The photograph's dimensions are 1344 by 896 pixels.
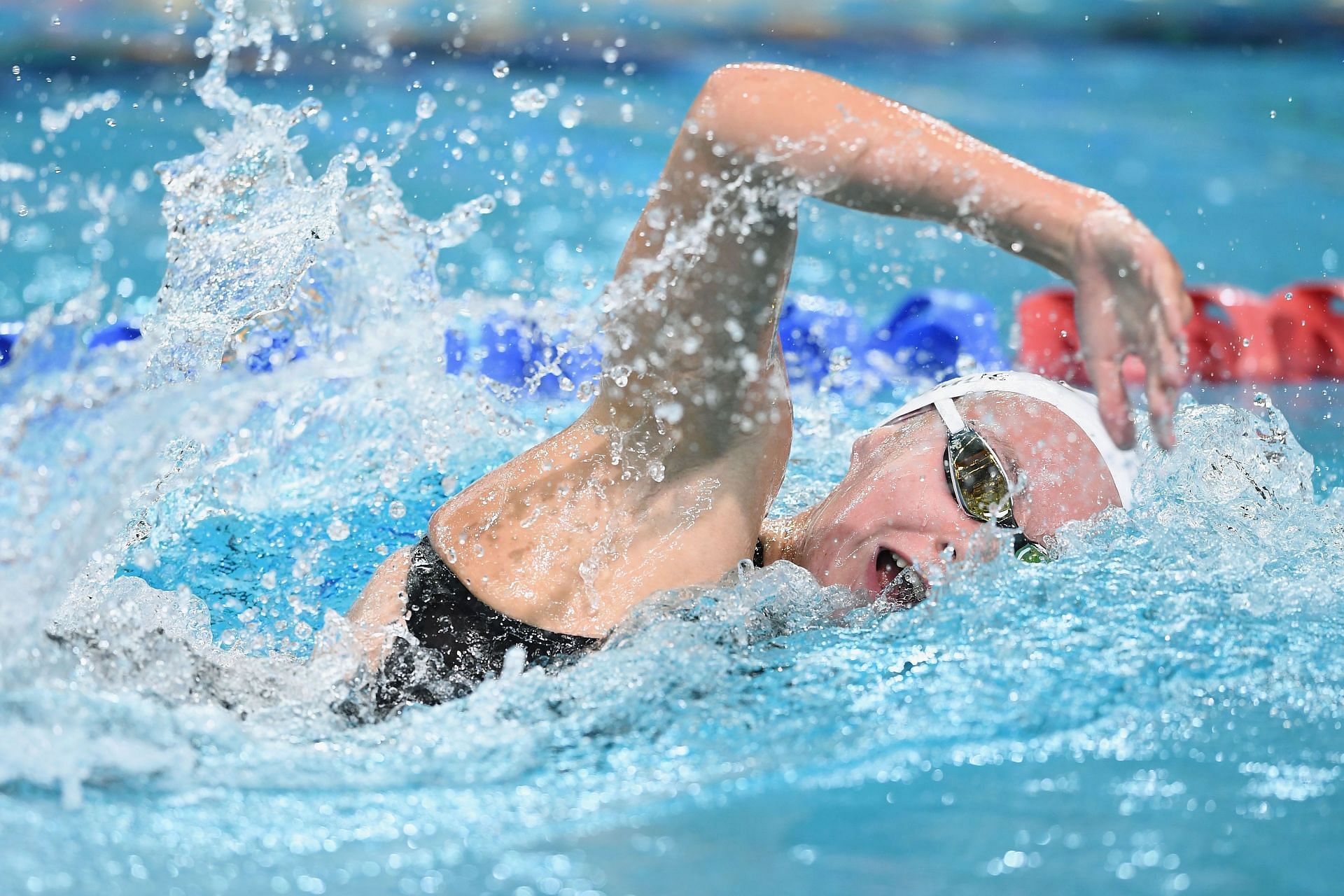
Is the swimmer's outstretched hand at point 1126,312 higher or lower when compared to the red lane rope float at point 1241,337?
higher

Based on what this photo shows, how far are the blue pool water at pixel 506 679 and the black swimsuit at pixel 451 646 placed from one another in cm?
5

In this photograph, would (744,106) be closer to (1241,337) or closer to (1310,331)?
(1241,337)

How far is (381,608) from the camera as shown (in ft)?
4.34

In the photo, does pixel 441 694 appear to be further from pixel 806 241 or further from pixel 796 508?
pixel 806 241

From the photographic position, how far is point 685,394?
123 centimetres

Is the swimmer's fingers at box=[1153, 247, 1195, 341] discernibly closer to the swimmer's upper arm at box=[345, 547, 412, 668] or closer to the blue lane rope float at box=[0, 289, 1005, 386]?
the swimmer's upper arm at box=[345, 547, 412, 668]

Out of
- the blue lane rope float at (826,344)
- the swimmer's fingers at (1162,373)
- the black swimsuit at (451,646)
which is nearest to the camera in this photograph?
the swimmer's fingers at (1162,373)

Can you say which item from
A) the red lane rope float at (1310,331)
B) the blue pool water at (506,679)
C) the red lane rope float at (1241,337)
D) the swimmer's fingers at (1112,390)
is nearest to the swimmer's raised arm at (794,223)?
the swimmer's fingers at (1112,390)

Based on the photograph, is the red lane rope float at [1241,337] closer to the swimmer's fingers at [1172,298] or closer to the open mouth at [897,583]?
the open mouth at [897,583]

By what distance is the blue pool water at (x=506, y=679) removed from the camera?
0.93 m

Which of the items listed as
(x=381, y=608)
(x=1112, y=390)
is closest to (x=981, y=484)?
(x=1112, y=390)

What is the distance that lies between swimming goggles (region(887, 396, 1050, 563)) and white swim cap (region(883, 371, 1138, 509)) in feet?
0.32

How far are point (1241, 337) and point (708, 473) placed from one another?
6.65 feet

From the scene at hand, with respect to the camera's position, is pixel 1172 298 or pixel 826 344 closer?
pixel 1172 298
